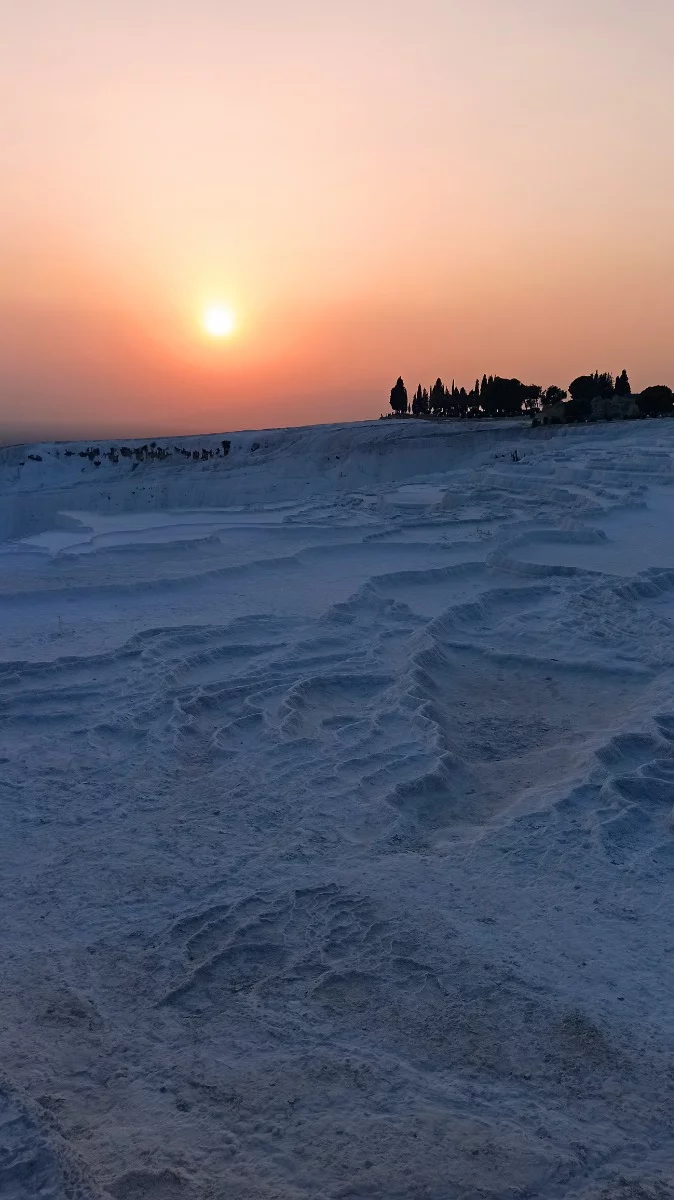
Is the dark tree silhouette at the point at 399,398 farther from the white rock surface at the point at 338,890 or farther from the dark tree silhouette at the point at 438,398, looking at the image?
the white rock surface at the point at 338,890

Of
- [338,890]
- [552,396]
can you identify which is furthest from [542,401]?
[338,890]

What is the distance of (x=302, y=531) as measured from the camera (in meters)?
11.6

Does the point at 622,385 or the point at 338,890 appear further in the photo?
the point at 622,385

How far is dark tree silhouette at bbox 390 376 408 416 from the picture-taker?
42500 millimetres

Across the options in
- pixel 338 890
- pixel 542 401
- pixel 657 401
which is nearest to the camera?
pixel 338 890

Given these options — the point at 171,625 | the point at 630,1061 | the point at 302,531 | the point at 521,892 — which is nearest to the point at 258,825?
the point at 521,892

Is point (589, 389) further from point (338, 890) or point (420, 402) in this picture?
point (338, 890)

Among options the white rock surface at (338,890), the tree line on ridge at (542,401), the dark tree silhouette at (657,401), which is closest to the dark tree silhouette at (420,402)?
the tree line on ridge at (542,401)

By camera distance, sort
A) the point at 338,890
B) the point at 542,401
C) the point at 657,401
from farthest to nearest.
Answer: the point at 542,401, the point at 657,401, the point at 338,890

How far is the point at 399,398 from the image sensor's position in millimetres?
42531

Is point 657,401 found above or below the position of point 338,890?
above

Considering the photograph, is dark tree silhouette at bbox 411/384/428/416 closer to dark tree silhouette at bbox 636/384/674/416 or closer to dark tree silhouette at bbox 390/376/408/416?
dark tree silhouette at bbox 390/376/408/416

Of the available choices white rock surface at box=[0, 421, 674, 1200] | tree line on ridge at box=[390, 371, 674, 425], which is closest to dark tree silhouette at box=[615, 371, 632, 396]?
tree line on ridge at box=[390, 371, 674, 425]

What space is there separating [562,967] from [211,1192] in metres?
1.37
